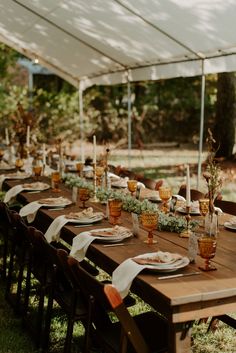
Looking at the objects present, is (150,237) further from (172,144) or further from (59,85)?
(59,85)

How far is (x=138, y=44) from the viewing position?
24.8 ft

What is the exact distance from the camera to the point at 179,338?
257cm

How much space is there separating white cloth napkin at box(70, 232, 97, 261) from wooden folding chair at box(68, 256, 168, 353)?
324 millimetres

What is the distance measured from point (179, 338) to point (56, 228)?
166cm

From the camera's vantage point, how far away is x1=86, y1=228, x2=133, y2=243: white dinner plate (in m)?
3.46

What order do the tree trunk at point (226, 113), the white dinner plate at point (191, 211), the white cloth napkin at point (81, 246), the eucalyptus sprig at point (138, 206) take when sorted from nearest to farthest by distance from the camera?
the white cloth napkin at point (81, 246) → the eucalyptus sprig at point (138, 206) → the white dinner plate at point (191, 211) → the tree trunk at point (226, 113)

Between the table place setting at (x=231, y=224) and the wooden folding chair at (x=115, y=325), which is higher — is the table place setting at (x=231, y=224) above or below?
above

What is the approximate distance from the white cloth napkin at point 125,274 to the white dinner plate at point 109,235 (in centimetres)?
49

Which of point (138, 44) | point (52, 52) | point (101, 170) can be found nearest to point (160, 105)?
point (52, 52)

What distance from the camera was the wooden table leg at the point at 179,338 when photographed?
101 inches

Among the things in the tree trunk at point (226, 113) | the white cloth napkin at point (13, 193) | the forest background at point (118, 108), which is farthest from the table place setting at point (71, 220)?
the forest background at point (118, 108)

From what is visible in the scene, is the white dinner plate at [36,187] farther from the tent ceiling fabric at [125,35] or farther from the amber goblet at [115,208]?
the tent ceiling fabric at [125,35]

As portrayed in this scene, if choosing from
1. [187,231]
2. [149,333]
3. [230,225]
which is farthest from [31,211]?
[149,333]

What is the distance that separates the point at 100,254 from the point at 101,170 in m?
2.31
